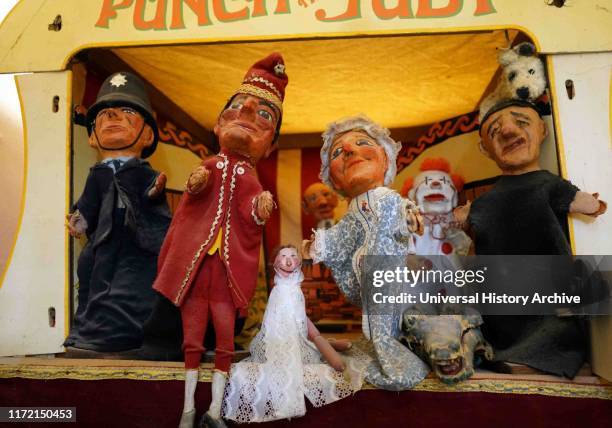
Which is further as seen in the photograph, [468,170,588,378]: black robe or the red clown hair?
the red clown hair

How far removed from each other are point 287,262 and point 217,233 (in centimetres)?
32

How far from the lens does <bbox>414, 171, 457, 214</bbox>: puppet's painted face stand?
8.67 feet

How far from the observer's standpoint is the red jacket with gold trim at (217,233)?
1833 millimetres

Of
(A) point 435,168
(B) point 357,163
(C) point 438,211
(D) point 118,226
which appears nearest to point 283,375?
(B) point 357,163

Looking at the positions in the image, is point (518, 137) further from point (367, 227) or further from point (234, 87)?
point (234, 87)

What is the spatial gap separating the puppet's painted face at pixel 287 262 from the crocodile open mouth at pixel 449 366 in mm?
673

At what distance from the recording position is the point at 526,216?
6.70 feet

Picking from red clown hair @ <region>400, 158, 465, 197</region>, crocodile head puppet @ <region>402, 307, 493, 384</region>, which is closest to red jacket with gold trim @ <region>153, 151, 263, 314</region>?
crocodile head puppet @ <region>402, 307, 493, 384</region>

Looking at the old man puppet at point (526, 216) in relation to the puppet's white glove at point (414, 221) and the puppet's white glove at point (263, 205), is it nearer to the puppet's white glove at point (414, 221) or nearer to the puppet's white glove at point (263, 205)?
the puppet's white glove at point (414, 221)

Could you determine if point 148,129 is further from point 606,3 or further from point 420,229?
point 606,3

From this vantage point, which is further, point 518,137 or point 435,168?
point 435,168

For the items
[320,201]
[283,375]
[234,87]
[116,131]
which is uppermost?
[234,87]

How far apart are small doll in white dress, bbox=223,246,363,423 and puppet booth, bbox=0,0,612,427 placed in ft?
0.29

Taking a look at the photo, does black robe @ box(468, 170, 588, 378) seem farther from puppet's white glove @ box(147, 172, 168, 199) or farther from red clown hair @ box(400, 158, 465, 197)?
puppet's white glove @ box(147, 172, 168, 199)
